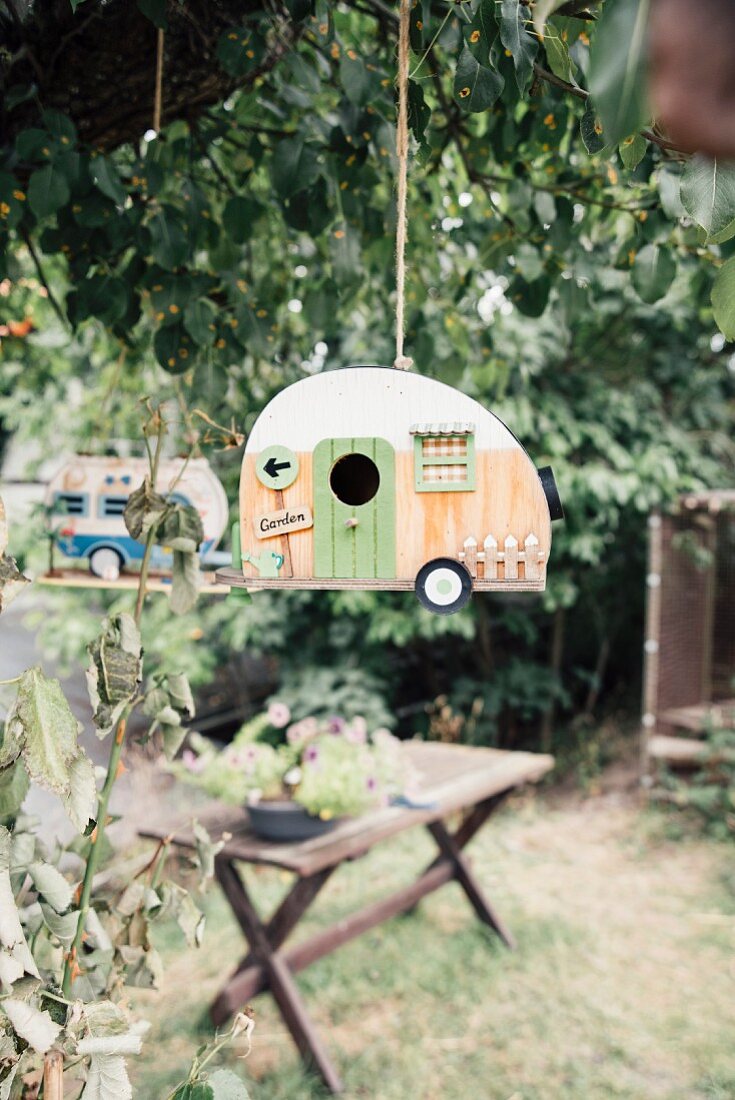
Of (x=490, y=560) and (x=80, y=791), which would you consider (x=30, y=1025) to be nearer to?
(x=80, y=791)

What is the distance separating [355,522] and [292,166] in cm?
68

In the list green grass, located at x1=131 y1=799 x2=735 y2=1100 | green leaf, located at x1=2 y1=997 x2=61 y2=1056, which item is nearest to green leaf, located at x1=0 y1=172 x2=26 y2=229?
green leaf, located at x1=2 y1=997 x2=61 y2=1056

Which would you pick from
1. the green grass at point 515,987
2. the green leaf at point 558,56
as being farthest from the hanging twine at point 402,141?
the green grass at point 515,987

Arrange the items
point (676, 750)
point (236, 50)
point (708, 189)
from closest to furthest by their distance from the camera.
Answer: point (708, 189) < point (236, 50) < point (676, 750)

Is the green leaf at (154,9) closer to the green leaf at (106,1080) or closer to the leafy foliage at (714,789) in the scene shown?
the green leaf at (106,1080)

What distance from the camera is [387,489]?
101cm

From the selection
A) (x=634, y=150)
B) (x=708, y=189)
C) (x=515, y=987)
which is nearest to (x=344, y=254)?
(x=634, y=150)

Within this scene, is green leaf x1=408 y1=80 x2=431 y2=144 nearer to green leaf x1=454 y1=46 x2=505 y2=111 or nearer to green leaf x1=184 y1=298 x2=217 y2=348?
green leaf x1=454 y1=46 x2=505 y2=111

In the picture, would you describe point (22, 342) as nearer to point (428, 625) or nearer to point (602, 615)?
point (428, 625)

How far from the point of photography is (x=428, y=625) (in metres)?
4.36

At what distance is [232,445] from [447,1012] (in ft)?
7.97

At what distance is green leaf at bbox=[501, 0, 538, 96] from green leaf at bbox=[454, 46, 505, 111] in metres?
0.07

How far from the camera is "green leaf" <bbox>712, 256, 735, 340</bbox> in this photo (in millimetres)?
832

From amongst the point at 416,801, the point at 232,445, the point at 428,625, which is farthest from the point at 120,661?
the point at 428,625
